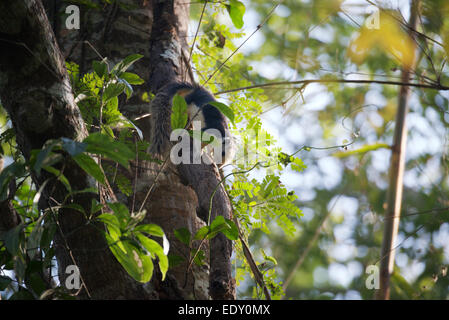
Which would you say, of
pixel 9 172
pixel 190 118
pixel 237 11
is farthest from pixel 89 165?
pixel 190 118

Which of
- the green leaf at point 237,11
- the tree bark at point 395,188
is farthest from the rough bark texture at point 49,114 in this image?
the tree bark at point 395,188

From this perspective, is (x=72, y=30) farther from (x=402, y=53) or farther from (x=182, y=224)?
(x=402, y=53)

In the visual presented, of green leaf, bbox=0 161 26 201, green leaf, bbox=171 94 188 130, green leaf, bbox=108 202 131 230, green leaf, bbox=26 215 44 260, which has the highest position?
green leaf, bbox=171 94 188 130

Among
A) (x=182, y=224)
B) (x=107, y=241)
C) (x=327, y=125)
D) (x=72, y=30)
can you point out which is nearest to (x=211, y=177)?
(x=182, y=224)

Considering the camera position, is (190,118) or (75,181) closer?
(75,181)

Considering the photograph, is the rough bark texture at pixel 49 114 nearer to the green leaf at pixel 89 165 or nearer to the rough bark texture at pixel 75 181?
the rough bark texture at pixel 75 181

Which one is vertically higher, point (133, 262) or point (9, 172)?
point (9, 172)

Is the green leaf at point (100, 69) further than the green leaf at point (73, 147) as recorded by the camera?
Yes

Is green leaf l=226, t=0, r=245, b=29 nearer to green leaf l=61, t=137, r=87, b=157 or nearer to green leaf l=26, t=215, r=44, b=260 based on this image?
green leaf l=61, t=137, r=87, b=157

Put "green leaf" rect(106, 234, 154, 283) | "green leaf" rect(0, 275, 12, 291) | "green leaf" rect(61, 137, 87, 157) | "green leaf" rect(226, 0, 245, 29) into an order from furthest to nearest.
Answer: "green leaf" rect(226, 0, 245, 29)
"green leaf" rect(0, 275, 12, 291)
"green leaf" rect(106, 234, 154, 283)
"green leaf" rect(61, 137, 87, 157)

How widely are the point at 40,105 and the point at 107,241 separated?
51cm

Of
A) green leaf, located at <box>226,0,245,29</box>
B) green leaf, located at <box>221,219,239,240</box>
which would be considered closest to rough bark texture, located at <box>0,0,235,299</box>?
green leaf, located at <box>221,219,239,240</box>

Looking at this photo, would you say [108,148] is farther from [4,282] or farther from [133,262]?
[4,282]
